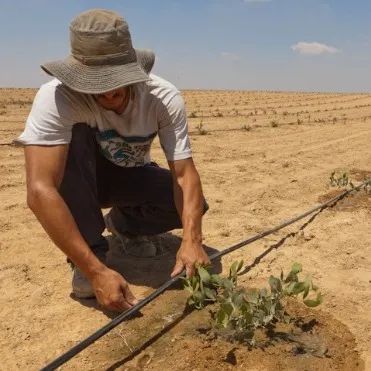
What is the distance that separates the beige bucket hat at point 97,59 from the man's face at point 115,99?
11cm

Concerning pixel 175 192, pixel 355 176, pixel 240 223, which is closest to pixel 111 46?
pixel 175 192

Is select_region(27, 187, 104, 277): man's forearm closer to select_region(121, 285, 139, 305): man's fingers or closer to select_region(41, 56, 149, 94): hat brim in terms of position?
select_region(121, 285, 139, 305): man's fingers

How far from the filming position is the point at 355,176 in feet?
16.5

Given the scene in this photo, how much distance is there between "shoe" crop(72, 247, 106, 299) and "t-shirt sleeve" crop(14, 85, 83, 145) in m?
0.63

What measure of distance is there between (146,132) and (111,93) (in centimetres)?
39

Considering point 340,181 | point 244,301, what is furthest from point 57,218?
point 340,181

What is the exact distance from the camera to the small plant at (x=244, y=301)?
2.03 metres

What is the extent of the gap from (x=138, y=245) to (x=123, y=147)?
695 millimetres

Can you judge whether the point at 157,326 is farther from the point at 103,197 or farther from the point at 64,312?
the point at 103,197

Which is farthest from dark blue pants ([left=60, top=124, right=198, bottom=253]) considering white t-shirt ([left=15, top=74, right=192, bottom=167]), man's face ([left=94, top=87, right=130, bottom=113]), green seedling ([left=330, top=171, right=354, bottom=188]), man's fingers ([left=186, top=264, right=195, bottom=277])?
green seedling ([left=330, top=171, right=354, bottom=188])

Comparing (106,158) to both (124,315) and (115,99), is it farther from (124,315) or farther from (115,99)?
(124,315)

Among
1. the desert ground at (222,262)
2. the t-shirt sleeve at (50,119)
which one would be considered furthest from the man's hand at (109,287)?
the t-shirt sleeve at (50,119)

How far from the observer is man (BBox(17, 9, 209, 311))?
2027mm

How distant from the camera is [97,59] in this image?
6.62 feet
